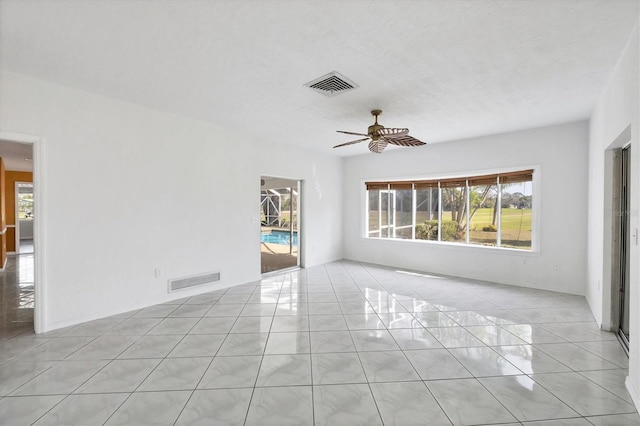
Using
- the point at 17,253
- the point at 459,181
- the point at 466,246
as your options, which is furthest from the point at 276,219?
the point at 466,246

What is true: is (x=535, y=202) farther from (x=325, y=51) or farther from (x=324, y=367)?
(x=324, y=367)

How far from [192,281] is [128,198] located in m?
1.43

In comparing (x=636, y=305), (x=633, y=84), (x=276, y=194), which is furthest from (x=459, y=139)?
(x=276, y=194)

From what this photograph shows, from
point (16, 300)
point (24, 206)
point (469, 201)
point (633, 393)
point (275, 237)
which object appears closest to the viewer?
point (633, 393)

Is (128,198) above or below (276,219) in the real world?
above

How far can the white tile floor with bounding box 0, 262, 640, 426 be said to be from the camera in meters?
1.80

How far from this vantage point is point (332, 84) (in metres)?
2.93

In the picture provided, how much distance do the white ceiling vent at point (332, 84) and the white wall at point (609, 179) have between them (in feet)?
6.98

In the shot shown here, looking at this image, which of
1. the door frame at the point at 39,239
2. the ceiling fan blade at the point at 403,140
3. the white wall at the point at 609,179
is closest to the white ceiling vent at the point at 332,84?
the ceiling fan blade at the point at 403,140

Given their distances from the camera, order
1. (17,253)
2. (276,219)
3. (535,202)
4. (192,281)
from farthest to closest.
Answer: (276,219)
(17,253)
(535,202)
(192,281)

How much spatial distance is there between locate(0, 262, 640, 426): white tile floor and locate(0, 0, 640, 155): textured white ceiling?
8.43 ft

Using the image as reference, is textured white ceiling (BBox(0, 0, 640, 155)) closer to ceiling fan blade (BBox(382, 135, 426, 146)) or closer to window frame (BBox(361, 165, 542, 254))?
ceiling fan blade (BBox(382, 135, 426, 146))

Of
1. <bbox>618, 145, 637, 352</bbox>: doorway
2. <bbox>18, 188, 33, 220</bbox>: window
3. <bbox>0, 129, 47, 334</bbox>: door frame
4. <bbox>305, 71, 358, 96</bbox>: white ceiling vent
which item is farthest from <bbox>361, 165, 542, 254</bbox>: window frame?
<bbox>18, 188, 33, 220</bbox>: window

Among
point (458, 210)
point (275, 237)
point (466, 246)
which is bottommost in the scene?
point (275, 237)
